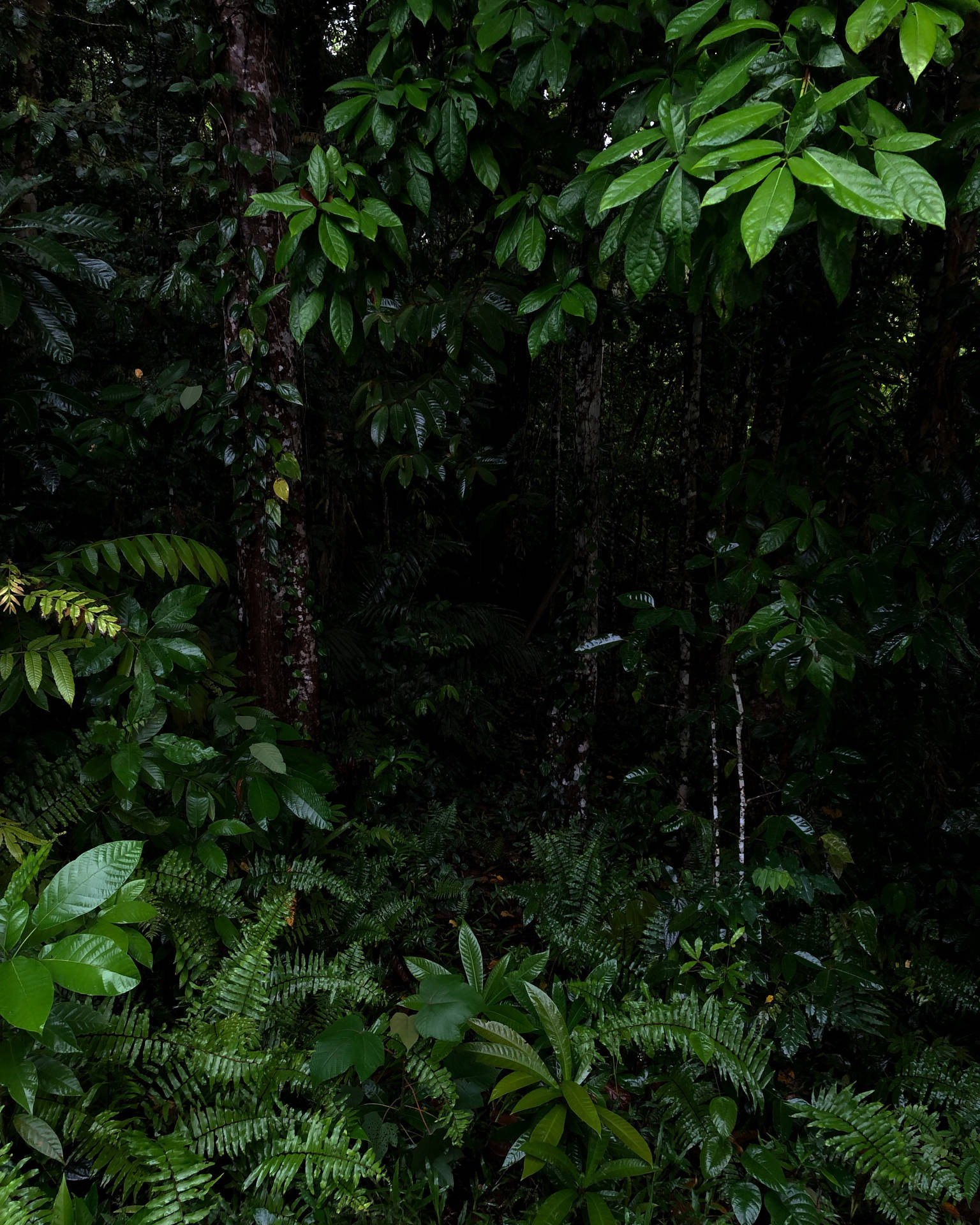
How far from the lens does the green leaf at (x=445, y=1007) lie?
7.10ft

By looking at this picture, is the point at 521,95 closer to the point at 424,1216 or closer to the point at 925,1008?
the point at 424,1216

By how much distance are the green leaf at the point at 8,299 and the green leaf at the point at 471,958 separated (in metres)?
2.55

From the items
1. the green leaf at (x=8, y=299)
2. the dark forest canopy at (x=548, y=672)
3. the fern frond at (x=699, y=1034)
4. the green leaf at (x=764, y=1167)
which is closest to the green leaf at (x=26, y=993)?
the dark forest canopy at (x=548, y=672)

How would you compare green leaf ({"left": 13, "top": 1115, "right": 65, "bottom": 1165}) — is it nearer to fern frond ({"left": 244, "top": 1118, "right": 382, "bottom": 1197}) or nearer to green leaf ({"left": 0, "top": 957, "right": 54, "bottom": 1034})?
green leaf ({"left": 0, "top": 957, "right": 54, "bottom": 1034})

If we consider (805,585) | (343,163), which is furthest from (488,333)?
(805,585)

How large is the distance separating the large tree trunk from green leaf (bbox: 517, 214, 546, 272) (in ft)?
4.42

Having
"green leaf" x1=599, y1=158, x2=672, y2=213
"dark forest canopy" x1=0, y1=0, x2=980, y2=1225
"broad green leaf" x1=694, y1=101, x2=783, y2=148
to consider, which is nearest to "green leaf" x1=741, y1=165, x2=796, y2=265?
"dark forest canopy" x1=0, y1=0, x2=980, y2=1225

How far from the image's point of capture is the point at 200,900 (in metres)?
2.56

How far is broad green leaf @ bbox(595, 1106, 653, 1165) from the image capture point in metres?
2.04

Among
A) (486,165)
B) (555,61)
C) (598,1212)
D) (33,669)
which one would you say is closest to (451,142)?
(486,165)

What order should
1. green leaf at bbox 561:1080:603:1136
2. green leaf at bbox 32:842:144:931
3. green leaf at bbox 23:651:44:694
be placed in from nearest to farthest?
1. green leaf at bbox 32:842:144:931
2. green leaf at bbox 561:1080:603:1136
3. green leaf at bbox 23:651:44:694

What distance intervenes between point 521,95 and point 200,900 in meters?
2.70

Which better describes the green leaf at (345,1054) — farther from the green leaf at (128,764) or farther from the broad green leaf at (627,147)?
the broad green leaf at (627,147)

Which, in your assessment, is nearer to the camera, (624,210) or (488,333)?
(624,210)
